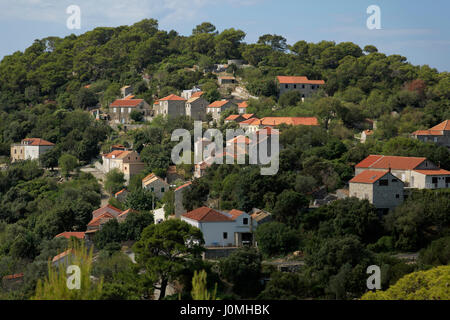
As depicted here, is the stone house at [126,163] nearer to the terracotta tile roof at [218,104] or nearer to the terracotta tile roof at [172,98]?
the terracotta tile roof at [172,98]

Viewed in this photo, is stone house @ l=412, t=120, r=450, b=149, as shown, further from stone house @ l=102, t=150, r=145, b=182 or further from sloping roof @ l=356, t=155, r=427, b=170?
stone house @ l=102, t=150, r=145, b=182

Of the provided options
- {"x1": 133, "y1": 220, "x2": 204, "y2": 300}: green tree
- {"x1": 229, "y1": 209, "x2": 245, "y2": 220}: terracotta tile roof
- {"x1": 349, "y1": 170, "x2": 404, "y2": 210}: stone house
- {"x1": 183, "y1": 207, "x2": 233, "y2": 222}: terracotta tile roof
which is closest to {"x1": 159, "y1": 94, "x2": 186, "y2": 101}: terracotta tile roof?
{"x1": 229, "y1": 209, "x2": 245, "y2": 220}: terracotta tile roof

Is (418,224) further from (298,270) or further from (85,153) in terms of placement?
(85,153)

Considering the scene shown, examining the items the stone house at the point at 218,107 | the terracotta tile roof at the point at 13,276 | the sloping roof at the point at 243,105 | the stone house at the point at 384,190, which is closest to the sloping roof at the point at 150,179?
the terracotta tile roof at the point at 13,276

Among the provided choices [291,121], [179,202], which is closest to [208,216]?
[179,202]

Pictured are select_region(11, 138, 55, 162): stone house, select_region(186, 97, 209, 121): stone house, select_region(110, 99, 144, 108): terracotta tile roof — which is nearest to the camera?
select_region(11, 138, 55, 162): stone house
